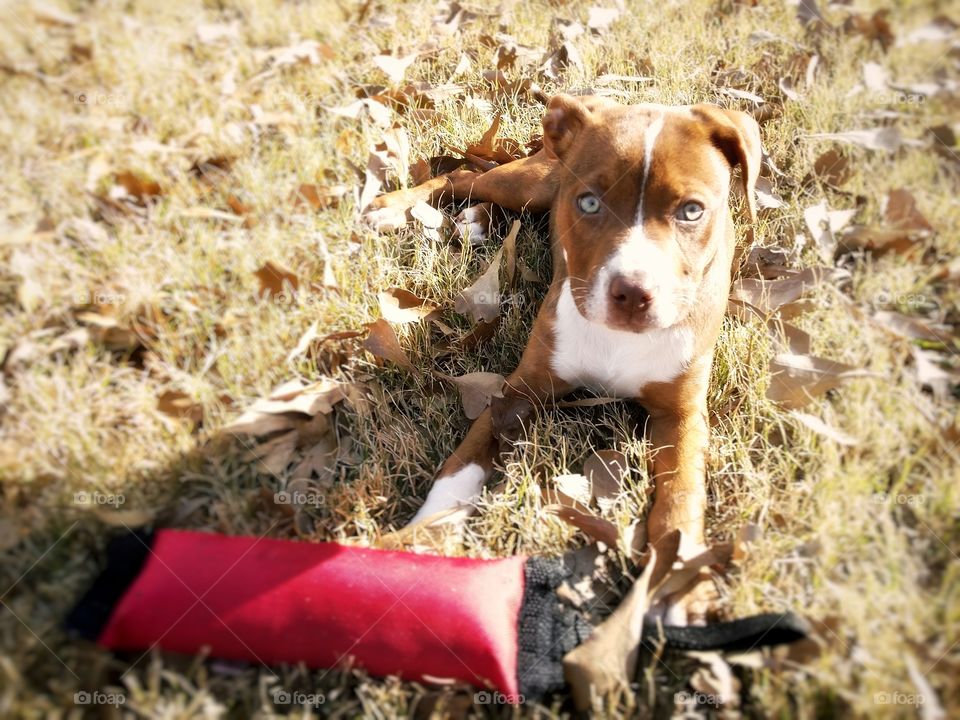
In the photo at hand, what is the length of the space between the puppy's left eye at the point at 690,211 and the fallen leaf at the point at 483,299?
112cm

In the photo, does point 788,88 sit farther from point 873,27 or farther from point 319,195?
point 319,195

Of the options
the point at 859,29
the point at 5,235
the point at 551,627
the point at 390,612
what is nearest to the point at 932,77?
the point at 859,29

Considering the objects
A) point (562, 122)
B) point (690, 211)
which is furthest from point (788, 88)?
point (690, 211)

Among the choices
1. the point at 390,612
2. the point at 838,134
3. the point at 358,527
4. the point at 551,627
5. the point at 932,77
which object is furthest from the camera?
the point at 838,134

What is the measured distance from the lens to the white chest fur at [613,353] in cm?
320

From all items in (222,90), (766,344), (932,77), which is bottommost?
(766,344)

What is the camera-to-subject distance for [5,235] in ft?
10.8

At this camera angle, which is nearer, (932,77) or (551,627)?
(551,627)

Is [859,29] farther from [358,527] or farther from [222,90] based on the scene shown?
[358,527]

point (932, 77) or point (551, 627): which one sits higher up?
point (932, 77)

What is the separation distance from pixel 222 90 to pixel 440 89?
1551 mm
